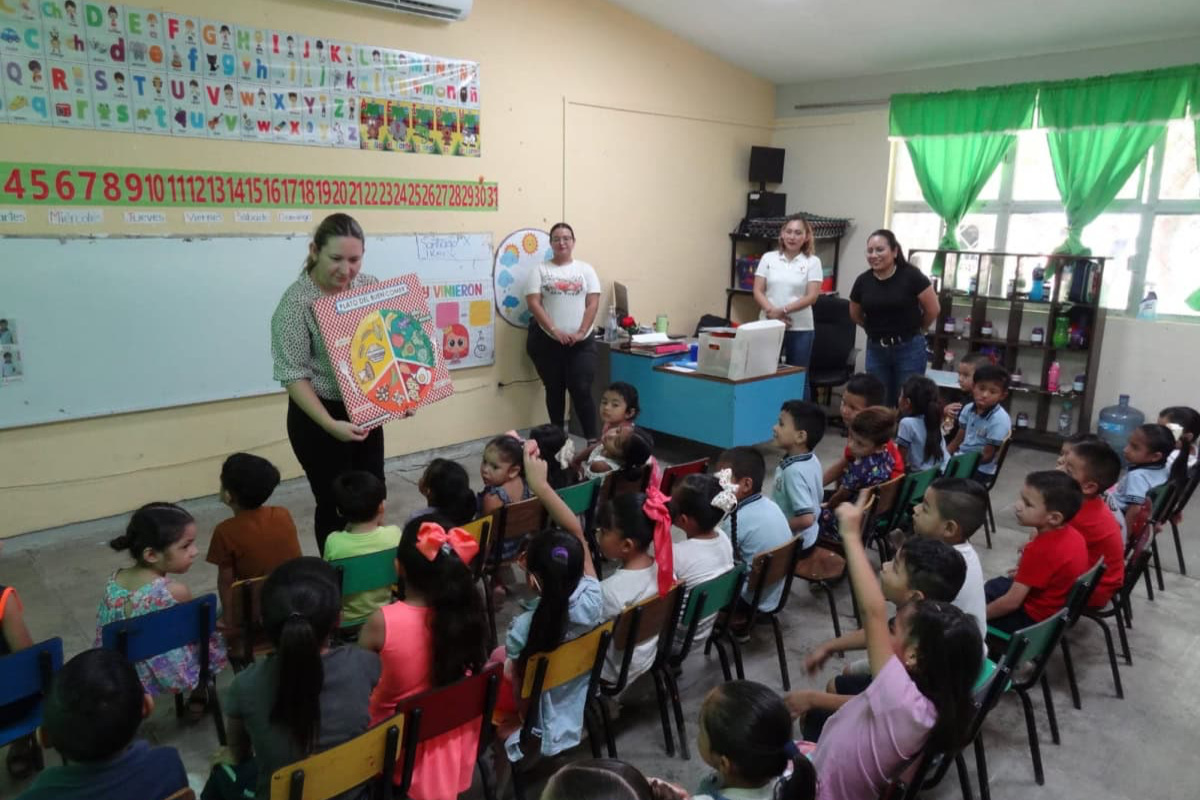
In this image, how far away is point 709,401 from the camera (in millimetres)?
4844

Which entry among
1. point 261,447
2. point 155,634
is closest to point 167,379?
point 261,447

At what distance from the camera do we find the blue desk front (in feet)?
15.6

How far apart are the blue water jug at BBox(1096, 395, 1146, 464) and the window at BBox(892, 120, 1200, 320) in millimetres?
666

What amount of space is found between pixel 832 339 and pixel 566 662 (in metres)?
4.66

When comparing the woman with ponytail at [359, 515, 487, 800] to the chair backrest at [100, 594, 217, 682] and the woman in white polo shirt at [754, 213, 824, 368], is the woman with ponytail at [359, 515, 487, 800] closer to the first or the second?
the chair backrest at [100, 594, 217, 682]

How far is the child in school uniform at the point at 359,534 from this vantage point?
2383mm

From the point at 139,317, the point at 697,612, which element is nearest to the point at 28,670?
the point at 697,612

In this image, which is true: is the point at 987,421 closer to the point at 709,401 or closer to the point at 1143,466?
the point at 1143,466

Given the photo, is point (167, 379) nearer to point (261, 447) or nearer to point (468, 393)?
point (261, 447)

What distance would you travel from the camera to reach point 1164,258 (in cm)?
536

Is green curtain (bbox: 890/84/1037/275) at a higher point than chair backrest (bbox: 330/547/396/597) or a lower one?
higher

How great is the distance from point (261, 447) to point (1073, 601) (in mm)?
3829

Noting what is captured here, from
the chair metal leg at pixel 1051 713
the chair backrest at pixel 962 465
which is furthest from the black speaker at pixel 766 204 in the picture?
the chair metal leg at pixel 1051 713

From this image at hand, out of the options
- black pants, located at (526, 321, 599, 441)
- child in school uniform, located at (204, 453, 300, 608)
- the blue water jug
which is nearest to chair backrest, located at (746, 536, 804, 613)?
child in school uniform, located at (204, 453, 300, 608)
